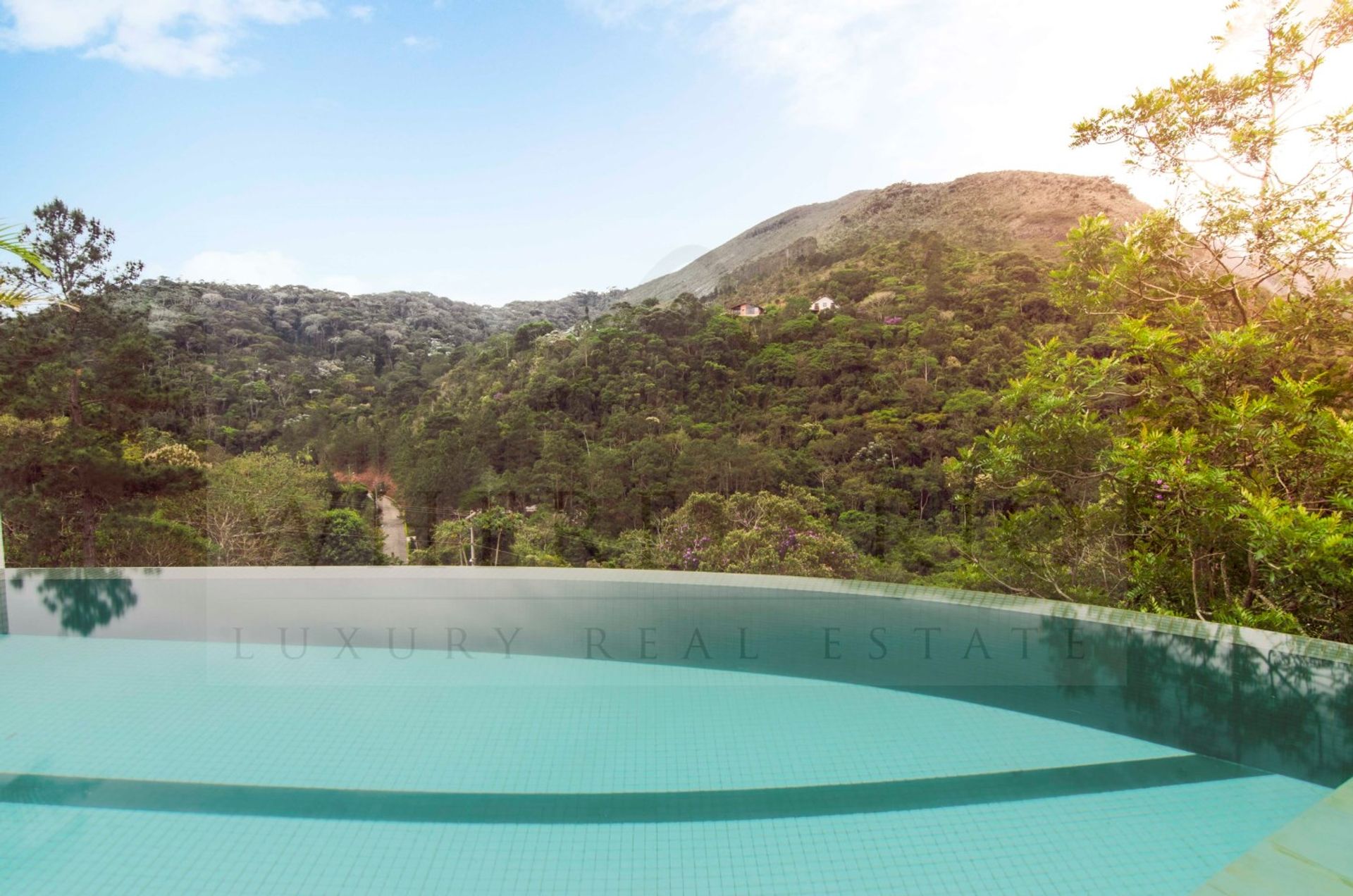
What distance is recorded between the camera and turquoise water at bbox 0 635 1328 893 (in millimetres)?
2070

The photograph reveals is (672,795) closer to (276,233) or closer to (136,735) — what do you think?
(136,735)

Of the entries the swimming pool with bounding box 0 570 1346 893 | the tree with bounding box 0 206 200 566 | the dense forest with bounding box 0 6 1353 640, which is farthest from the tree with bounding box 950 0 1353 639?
the tree with bounding box 0 206 200 566

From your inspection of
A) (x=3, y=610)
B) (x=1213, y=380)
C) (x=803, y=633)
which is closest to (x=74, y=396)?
(x=3, y=610)

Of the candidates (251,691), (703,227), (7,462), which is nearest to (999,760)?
(251,691)

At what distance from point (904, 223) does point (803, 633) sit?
32.2 ft

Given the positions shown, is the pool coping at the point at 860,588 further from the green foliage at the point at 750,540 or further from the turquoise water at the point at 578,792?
the green foliage at the point at 750,540

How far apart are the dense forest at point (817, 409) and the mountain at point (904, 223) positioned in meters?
0.25

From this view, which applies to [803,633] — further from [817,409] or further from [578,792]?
[817,409]

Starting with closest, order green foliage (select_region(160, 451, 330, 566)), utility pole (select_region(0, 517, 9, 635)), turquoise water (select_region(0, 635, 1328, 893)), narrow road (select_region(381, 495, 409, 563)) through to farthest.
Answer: turquoise water (select_region(0, 635, 1328, 893)), utility pole (select_region(0, 517, 9, 635)), green foliage (select_region(160, 451, 330, 566)), narrow road (select_region(381, 495, 409, 563))

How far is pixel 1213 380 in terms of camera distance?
11.0ft

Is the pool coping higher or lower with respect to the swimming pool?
higher

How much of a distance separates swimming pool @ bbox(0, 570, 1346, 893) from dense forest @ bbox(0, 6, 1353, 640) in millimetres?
831

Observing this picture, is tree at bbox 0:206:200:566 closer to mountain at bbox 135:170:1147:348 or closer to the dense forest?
the dense forest

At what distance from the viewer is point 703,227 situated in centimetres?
1108
